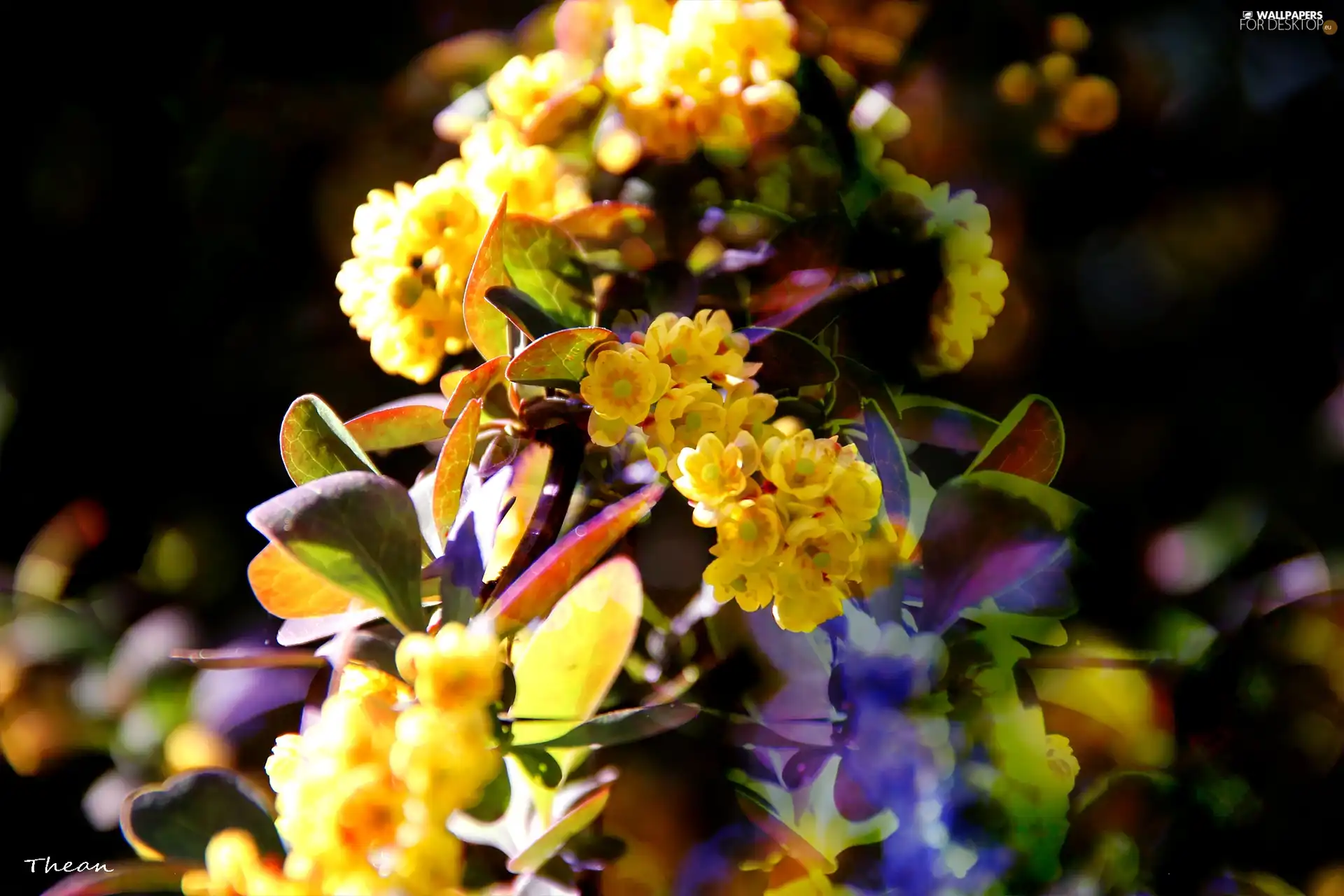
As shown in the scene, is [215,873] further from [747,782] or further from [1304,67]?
[1304,67]

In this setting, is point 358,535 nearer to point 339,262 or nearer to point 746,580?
point 746,580

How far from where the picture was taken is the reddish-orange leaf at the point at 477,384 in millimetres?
462

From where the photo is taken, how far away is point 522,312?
0.45m

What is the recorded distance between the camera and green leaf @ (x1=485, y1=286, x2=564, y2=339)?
45 centimetres

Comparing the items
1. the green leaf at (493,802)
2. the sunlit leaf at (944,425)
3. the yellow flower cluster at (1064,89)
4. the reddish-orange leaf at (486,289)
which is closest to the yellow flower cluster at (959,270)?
the sunlit leaf at (944,425)

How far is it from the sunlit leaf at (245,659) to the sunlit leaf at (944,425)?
14.1 inches

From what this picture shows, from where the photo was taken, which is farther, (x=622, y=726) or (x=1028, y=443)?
(x=1028, y=443)

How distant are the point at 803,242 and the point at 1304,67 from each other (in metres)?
0.40

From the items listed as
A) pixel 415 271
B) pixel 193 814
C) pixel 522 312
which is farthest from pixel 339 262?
pixel 193 814

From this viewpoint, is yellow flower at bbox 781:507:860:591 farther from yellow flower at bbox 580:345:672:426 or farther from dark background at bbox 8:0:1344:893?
dark background at bbox 8:0:1344:893

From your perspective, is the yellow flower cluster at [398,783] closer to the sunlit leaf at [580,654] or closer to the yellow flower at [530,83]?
the sunlit leaf at [580,654]

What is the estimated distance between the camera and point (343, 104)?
706 millimetres

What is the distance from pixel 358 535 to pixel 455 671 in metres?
0.08

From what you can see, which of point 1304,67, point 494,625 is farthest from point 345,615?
point 1304,67
